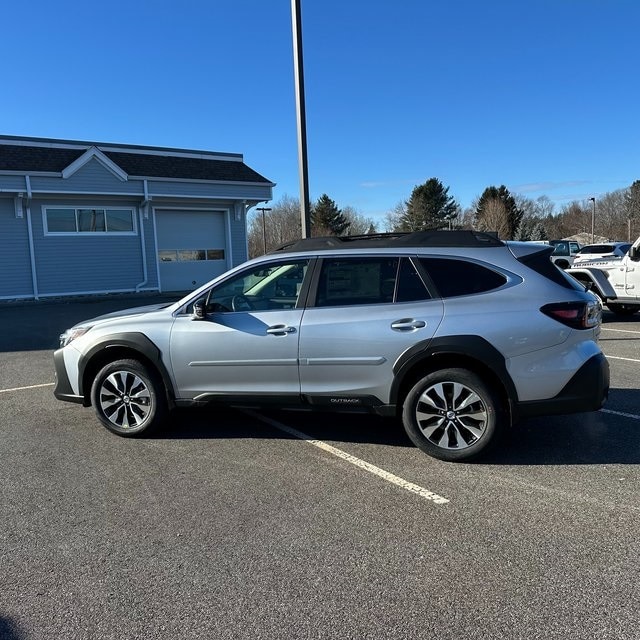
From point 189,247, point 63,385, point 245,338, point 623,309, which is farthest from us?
point 189,247

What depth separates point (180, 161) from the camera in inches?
922

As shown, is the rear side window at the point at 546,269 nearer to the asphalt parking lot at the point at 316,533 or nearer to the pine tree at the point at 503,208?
the asphalt parking lot at the point at 316,533

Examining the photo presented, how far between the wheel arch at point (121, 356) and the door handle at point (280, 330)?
1.09 metres

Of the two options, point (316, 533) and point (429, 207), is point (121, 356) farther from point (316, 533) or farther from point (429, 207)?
point (429, 207)

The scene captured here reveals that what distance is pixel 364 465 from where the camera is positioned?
15.0 feet

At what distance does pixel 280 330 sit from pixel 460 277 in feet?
5.14

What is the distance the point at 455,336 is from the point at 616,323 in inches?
398

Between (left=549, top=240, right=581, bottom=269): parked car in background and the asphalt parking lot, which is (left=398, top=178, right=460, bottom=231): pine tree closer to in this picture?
(left=549, top=240, right=581, bottom=269): parked car in background

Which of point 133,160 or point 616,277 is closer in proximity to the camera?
point 616,277

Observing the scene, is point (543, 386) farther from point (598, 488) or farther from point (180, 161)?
point (180, 161)

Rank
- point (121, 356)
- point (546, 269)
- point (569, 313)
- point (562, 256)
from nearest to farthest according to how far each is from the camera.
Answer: point (569, 313) → point (546, 269) → point (121, 356) → point (562, 256)

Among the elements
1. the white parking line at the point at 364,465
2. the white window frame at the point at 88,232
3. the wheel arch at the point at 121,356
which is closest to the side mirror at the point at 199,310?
the wheel arch at the point at 121,356

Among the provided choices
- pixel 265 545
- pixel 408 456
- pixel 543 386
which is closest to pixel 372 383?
pixel 408 456

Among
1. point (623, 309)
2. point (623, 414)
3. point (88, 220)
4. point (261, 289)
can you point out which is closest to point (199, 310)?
point (261, 289)
